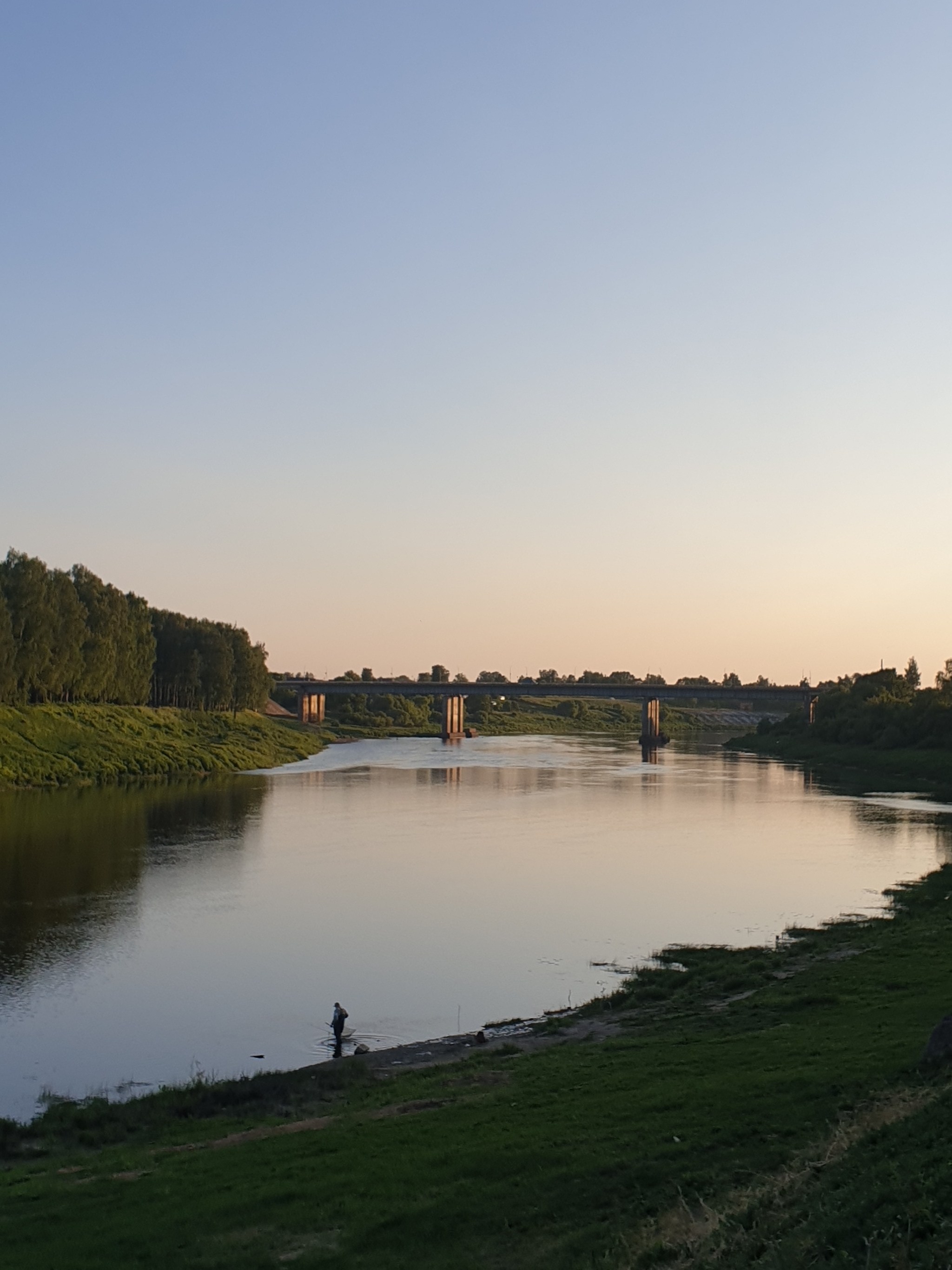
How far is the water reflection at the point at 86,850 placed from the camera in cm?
3862

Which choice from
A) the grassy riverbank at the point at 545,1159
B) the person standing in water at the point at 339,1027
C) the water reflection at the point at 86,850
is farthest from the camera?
the water reflection at the point at 86,850

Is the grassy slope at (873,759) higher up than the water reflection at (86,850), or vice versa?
the grassy slope at (873,759)

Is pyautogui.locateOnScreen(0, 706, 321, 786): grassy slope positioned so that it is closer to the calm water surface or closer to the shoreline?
the calm water surface

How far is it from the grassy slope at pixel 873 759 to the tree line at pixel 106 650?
3069 inches

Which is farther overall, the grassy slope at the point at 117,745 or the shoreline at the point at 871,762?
the shoreline at the point at 871,762

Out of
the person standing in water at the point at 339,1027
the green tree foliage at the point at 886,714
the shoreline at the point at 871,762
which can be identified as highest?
the green tree foliage at the point at 886,714

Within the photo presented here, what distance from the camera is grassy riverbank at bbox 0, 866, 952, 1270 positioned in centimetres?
1262

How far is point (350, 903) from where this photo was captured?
4647 centimetres

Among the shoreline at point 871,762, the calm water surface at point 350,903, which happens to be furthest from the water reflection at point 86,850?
the shoreline at point 871,762

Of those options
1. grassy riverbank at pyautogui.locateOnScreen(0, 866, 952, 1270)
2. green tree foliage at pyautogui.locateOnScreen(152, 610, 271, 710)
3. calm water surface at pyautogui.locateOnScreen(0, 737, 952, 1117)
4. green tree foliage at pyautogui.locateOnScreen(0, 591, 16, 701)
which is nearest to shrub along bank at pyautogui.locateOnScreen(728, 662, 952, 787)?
calm water surface at pyautogui.locateOnScreen(0, 737, 952, 1117)

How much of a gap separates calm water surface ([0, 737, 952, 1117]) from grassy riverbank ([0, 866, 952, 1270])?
446 cm

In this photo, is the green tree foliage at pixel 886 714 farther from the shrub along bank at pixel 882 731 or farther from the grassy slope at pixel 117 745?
the grassy slope at pixel 117 745

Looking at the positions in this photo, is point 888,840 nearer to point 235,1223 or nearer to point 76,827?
point 76,827

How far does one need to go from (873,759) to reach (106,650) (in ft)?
279
